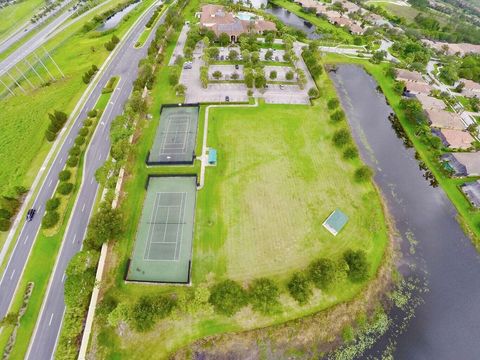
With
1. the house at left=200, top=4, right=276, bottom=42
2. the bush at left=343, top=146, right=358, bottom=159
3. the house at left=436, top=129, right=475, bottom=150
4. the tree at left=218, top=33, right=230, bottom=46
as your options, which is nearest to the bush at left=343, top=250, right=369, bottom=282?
the bush at left=343, top=146, right=358, bottom=159

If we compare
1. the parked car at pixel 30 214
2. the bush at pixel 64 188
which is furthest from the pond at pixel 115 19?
the parked car at pixel 30 214

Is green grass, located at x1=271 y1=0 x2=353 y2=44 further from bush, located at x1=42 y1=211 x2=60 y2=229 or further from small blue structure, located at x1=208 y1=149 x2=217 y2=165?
bush, located at x1=42 y1=211 x2=60 y2=229

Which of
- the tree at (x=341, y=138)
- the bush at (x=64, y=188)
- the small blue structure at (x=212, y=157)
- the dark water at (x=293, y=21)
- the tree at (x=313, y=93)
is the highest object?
the dark water at (x=293, y=21)

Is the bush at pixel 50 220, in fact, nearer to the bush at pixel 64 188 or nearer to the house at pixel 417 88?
the bush at pixel 64 188

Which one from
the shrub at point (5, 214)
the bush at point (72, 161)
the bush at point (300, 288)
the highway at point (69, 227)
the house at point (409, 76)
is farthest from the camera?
the house at point (409, 76)

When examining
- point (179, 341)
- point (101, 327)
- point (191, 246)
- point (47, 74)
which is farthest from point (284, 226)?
point (47, 74)

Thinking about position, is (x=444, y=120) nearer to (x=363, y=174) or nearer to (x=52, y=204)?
(x=363, y=174)

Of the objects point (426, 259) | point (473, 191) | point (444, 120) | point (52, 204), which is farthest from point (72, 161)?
point (444, 120)
